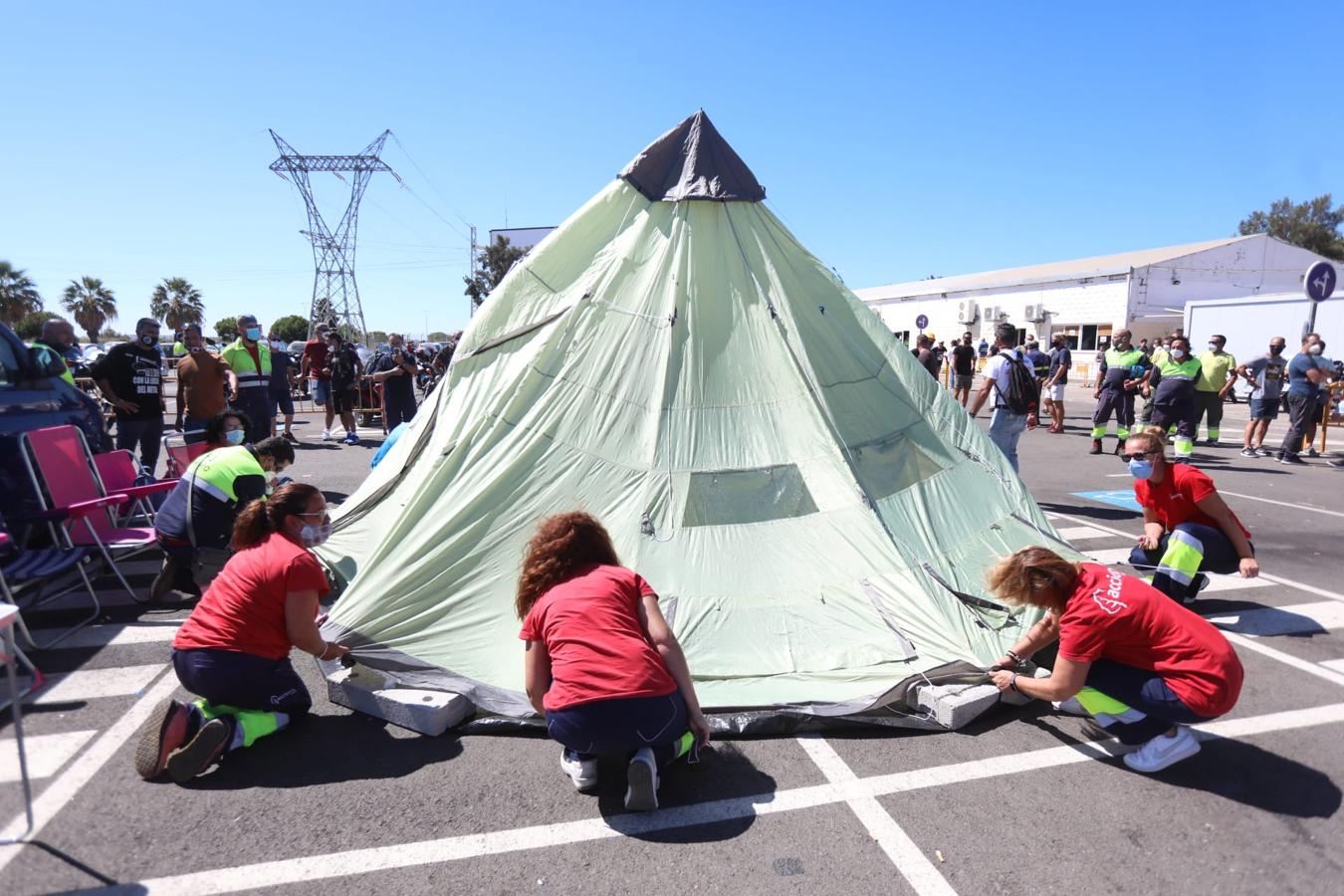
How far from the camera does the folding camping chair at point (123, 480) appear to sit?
5.91 m

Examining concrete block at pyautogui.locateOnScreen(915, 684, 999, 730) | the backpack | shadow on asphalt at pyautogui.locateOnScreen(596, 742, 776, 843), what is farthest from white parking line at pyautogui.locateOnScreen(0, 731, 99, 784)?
the backpack

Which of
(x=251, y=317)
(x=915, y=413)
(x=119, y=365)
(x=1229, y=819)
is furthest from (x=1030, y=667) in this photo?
(x=251, y=317)

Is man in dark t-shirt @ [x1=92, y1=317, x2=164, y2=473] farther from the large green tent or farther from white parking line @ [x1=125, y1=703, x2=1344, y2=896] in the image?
A: white parking line @ [x1=125, y1=703, x2=1344, y2=896]

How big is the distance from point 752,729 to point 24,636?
14.2ft

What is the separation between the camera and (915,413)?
528cm

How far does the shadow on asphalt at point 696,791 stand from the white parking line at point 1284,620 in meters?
3.70

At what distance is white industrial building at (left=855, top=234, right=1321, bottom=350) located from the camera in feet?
86.0

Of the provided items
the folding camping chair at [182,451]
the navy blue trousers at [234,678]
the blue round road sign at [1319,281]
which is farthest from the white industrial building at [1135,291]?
the navy blue trousers at [234,678]

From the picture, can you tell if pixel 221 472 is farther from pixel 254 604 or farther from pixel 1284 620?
pixel 1284 620

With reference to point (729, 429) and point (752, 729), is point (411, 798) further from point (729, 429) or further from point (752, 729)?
point (729, 429)

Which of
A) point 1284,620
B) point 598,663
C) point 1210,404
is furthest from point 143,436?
point 1210,404

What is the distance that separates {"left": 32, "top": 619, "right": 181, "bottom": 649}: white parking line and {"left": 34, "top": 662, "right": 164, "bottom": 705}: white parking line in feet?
1.27

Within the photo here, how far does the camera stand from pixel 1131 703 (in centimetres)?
314

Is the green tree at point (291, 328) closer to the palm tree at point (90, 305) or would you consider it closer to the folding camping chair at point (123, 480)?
the palm tree at point (90, 305)
